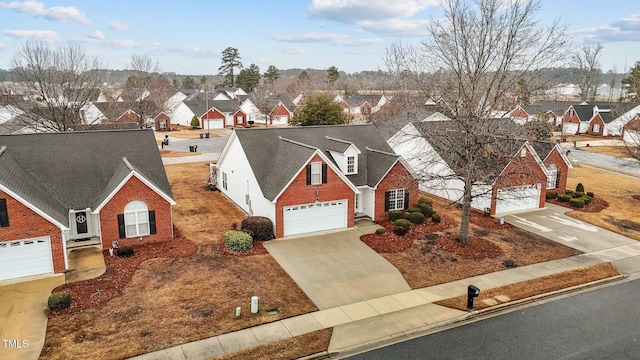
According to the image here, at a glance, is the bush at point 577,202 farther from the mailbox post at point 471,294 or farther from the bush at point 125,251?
the bush at point 125,251

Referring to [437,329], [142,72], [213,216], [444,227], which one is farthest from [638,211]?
[142,72]

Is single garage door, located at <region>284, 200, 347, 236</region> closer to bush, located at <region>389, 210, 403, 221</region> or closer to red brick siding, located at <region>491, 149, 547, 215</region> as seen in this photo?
bush, located at <region>389, 210, 403, 221</region>

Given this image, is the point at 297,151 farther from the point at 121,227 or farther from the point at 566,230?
the point at 566,230

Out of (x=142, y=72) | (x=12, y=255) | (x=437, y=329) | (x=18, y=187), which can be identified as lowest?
(x=437, y=329)

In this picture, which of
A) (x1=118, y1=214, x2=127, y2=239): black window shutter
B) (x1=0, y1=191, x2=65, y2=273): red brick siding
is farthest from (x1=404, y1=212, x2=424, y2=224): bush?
(x1=0, y1=191, x2=65, y2=273): red brick siding

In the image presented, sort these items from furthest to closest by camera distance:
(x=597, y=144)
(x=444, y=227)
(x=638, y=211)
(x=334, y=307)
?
(x=597, y=144) → (x=638, y=211) → (x=444, y=227) → (x=334, y=307)

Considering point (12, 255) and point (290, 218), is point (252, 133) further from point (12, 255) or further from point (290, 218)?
point (12, 255)

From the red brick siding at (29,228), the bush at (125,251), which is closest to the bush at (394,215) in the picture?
the bush at (125,251)

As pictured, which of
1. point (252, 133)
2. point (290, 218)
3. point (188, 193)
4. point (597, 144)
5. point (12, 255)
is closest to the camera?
point (12, 255)
